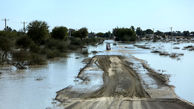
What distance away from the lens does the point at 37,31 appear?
52062mm

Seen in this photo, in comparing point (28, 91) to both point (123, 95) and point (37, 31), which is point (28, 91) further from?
point (37, 31)

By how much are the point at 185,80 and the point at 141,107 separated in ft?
35.9

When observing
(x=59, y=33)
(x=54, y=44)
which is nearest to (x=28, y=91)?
(x=54, y=44)

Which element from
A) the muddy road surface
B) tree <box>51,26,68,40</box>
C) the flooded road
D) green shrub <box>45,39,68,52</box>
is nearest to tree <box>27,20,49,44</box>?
green shrub <box>45,39,68,52</box>

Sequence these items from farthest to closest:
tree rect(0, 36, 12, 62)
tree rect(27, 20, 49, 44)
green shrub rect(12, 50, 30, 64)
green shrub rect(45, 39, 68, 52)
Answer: green shrub rect(45, 39, 68, 52) < tree rect(27, 20, 49, 44) < tree rect(0, 36, 12, 62) < green shrub rect(12, 50, 30, 64)

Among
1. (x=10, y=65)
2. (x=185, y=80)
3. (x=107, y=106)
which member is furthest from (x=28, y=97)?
(x=10, y=65)

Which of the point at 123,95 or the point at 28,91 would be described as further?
the point at 28,91

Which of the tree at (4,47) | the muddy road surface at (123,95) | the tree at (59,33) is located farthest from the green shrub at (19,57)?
the tree at (59,33)

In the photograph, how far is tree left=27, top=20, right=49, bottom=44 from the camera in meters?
52.1

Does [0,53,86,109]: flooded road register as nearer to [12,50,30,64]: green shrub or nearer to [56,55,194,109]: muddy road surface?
[56,55,194,109]: muddy road surface

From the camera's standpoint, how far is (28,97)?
15.0 meters

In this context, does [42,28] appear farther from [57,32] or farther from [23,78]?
[23,78]

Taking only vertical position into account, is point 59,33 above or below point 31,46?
above

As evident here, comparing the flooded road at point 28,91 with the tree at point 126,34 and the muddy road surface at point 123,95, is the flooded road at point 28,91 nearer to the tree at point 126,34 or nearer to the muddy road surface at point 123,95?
the muddy road surface at point 123,95
